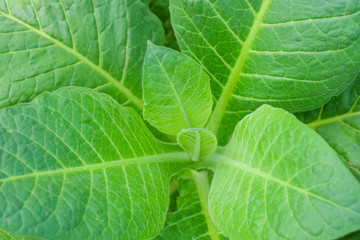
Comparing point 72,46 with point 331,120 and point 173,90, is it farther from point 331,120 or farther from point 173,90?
point 331,120

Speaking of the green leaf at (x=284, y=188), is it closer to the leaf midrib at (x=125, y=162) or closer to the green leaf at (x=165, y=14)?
the leaf midrib at (x=125, y=162)

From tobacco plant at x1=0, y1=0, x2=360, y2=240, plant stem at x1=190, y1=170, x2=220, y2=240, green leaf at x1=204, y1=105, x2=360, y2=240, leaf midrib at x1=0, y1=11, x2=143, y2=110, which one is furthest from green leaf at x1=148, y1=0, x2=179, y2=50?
green leaf at x1=204, y1=105, x2=360, y2=240

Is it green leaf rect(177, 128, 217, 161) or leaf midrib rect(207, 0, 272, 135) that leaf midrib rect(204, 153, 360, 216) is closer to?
green leaf rect(177, 128, 217, 161)

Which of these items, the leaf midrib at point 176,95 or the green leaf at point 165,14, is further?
the green leaf at point 165,14

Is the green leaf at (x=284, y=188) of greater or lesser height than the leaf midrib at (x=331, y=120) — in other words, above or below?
above

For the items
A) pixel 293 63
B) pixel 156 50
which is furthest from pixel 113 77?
pixel 293 63

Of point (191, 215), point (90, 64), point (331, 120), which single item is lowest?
point (191, 215)

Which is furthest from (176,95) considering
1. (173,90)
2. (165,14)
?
(165,14)

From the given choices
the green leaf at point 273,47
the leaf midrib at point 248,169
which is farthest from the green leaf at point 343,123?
the leaf midrib at point 248,169
